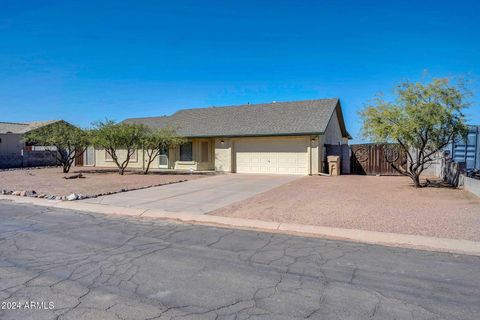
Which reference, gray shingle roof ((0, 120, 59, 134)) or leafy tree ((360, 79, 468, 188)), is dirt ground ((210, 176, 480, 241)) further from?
gray shingle roof ((0, 120, 59, 134))

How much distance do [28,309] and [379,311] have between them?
13.0 feet

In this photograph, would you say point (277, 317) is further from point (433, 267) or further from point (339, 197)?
point (339, 197)

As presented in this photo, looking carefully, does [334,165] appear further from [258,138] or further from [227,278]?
[227,278]

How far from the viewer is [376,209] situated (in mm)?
10320

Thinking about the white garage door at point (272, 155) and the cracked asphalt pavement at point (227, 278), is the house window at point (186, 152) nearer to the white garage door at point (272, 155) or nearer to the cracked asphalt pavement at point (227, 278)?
the white garage door at point (272, 155)

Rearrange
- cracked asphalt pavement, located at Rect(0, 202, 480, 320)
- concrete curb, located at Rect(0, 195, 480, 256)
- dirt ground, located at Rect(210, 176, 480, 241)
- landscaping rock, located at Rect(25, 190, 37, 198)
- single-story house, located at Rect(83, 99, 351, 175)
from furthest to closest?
single-story house, located at Rect(83, 99, 351, 175), landscaping rock, located at Rect(25, 190, 37, 198), dirt ground, located at Rect(210, 176, 480, 241), concrete curb, located at Rect(0, 195, 480, 256), cracked asphalt pavement, located at Rect(0, 202, 480, 320)

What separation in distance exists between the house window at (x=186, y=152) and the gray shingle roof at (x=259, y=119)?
43.7 inches

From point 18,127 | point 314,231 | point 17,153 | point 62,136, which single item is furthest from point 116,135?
point 18,127

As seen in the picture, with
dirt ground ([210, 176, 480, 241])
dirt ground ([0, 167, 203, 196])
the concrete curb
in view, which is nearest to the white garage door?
dirt ground ([0, 167, 203, 196])

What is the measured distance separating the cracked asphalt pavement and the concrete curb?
494 mm

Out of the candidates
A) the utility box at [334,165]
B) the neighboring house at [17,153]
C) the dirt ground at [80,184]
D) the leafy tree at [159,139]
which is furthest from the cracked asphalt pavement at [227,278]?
the neighboring house at [17,153]

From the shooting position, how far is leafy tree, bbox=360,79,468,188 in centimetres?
1426

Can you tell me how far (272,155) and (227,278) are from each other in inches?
760

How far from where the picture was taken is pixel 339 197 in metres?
12.8
